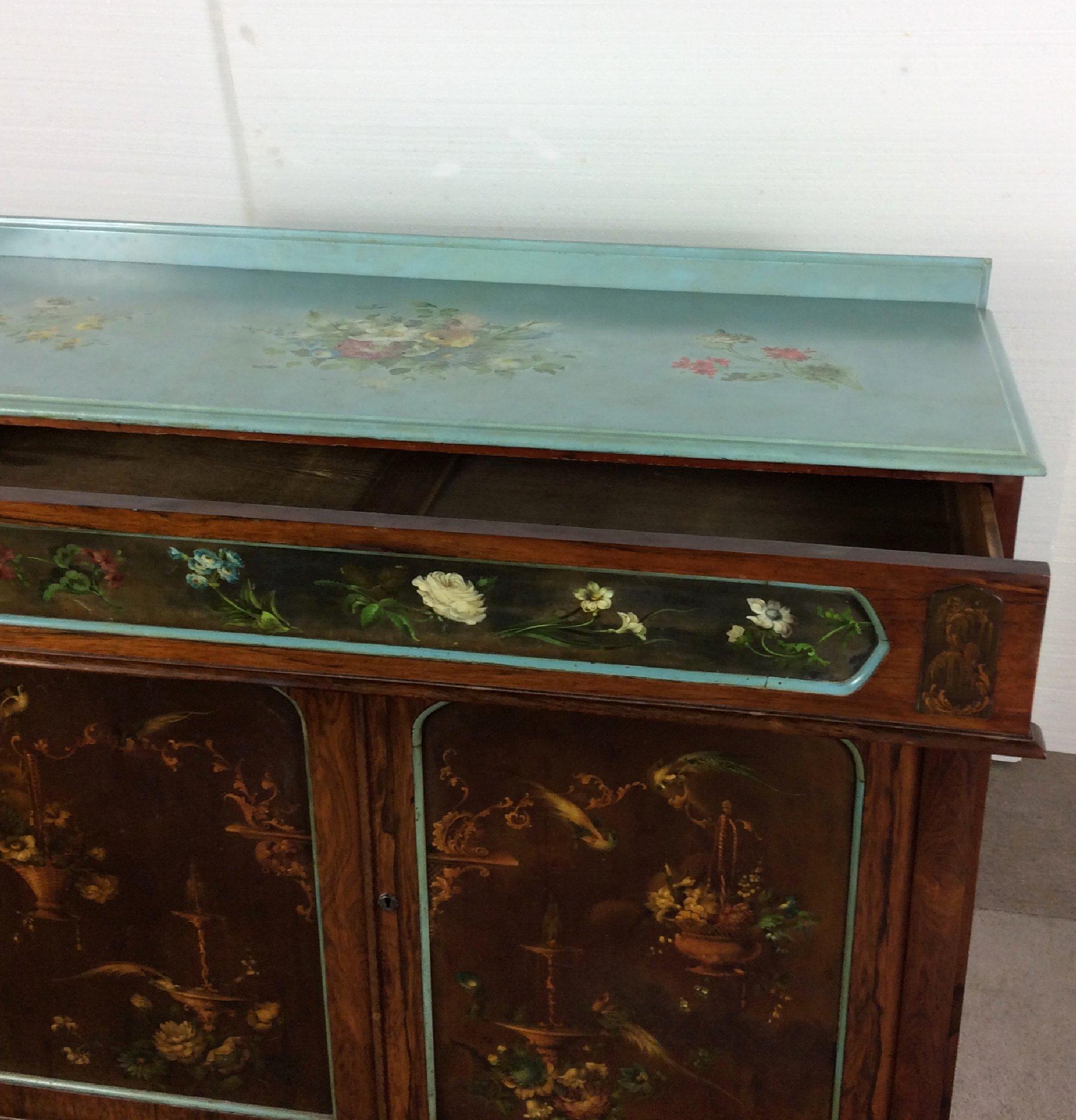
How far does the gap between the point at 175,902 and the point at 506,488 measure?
1.73ft

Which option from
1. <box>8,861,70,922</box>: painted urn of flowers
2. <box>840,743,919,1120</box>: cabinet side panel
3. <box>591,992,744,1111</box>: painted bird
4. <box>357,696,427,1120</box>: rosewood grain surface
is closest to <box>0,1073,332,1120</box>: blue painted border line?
<box>357,696,427,1120</box>: rosewood grain surface

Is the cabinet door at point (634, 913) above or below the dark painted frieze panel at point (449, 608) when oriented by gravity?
below

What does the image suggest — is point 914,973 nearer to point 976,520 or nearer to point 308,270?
point 976,520

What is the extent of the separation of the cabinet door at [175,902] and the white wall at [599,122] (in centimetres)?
80

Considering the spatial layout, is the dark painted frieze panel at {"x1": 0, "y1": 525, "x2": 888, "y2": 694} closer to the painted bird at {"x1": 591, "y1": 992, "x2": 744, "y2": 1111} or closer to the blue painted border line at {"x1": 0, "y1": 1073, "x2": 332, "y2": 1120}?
the painted bird at {"x1": 591, "y1": 992, "x2": 744, "y2": 1111}

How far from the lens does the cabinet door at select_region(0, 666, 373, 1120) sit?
121cm

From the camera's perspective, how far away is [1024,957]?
1733 millimetres

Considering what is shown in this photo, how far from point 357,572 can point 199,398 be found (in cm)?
26

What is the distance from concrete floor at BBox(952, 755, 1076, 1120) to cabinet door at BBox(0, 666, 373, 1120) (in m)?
0.77

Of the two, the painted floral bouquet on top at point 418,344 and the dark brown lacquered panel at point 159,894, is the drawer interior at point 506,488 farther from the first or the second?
the dark brown lacquered panel at point 159,894

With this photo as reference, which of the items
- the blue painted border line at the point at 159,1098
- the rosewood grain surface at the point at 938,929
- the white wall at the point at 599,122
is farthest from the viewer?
the white wall at the point at 599,122

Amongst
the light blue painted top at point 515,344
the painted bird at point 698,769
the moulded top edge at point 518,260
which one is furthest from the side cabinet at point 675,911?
the moulded top edge at point 518,260

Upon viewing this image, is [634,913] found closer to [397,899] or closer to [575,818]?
[575,818]

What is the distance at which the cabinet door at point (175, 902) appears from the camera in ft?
3.97
